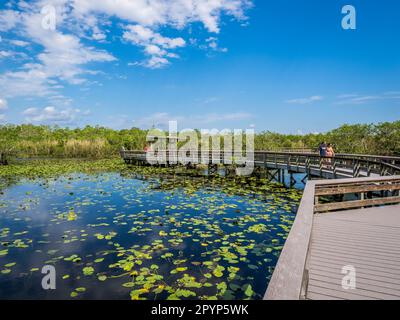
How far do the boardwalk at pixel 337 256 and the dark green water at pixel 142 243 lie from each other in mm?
1309

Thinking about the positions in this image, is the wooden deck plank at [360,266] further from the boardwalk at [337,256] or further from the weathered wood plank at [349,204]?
the weathered wood plank at [349,204]

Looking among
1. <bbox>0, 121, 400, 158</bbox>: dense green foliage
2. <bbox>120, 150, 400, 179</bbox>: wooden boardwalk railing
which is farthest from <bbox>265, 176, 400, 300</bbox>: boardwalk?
<bbox>0, 121, 400, 158</bbox>: dense green foliage

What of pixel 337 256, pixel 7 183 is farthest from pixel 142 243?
pixel 7 183

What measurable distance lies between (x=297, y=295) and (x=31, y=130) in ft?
286

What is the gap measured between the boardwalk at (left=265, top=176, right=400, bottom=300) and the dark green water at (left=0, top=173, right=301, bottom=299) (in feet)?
4.29

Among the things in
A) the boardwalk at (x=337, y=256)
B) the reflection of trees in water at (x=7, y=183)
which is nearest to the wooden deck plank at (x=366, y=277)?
the boardwalk at (x=337, y=256)

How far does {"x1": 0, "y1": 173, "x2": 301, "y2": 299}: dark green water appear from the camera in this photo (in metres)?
4.84

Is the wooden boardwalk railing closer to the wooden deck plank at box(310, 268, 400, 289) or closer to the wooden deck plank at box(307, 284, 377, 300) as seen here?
the wooden deck plank at box(310, 268, 400, 289)

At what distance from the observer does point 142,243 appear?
6855 millimetres

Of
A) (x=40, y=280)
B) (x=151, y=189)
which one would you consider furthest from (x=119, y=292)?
(x=151, y=189)

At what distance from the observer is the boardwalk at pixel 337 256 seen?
8.61 ft

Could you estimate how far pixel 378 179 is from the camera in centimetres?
765

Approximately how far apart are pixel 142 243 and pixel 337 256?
4.57 m
